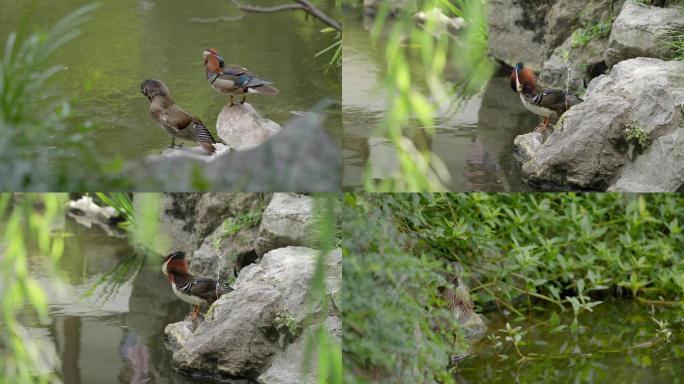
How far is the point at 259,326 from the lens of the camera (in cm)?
268

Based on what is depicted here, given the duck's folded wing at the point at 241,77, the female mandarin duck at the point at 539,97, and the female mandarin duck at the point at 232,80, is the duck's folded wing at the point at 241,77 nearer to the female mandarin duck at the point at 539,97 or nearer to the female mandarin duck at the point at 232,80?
the female mandarin duck at the point at 232,80

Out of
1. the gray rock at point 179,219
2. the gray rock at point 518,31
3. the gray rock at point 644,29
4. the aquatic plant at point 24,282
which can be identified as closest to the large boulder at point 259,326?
the gray rock at point 179,219

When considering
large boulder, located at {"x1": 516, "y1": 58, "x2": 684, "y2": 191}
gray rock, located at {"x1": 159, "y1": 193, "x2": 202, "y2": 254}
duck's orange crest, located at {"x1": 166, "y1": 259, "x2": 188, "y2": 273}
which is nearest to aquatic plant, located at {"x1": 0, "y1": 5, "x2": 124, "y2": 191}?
gray rock, located at {"x1": 159, "y1": 193, "x2": 202, "y2": 254}

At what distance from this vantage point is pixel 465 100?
294 centimetres

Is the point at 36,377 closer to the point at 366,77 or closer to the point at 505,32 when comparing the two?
the point at 366,77

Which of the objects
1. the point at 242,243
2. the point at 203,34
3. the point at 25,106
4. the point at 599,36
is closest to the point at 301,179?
the point at 242,243

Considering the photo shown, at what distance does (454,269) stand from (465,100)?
0.50 metres

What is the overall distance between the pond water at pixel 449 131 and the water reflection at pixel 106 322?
0.62 m

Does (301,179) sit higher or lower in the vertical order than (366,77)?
lower

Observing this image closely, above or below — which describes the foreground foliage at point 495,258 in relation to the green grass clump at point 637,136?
below

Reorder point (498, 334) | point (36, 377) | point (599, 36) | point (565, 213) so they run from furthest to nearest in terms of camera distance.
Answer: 1. point (565, 213)
2. point (498, 334)
3. point (599, 36)
4. point (36, 377)

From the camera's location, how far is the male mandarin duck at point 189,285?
2.73 metres

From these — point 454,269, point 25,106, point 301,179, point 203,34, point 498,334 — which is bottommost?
point 498,334

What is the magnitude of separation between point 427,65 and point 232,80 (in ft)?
1.91
